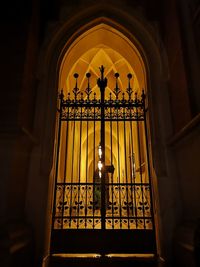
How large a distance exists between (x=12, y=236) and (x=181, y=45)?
4.52 meters

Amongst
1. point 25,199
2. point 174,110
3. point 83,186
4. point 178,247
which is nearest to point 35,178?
point 25,199

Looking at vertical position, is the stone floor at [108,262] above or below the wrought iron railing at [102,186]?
below

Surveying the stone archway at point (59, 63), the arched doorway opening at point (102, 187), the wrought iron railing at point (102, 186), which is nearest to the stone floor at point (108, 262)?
the arched doorway opening at point (102, 187)

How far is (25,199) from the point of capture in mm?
3850

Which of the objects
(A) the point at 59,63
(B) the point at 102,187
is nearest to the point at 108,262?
(B) the point at 102,187

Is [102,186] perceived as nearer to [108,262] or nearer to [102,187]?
[102,187]

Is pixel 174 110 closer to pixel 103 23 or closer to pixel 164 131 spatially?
pixel 164 131

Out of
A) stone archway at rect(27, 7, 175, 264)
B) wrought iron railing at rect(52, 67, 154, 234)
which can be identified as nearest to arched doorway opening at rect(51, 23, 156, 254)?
wrought iron railing at rect(52, 67, 154, 234)

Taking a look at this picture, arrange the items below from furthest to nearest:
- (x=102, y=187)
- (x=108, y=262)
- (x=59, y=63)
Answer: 1. (x=59, y=63)
2. (x=102, y=187)
3. (x=108, y=262)

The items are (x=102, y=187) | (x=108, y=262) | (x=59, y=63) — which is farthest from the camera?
(x=59, y=63)

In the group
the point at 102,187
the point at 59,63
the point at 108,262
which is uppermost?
the point at 59,63

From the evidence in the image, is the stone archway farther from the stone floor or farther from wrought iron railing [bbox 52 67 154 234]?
the stone floor

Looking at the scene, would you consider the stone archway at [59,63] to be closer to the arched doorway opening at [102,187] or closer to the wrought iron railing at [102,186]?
the arched doorway opening at [102,187]

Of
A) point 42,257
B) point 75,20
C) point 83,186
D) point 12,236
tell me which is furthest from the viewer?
point 75,20
